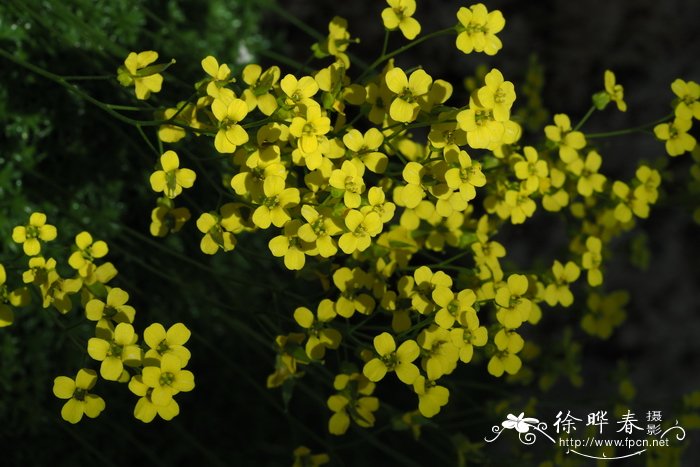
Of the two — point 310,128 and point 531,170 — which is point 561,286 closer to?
point 531,170

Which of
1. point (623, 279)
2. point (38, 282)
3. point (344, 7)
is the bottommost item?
point (38, 282)

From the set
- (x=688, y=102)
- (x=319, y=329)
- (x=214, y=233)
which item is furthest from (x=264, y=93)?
(x=688, y=102)

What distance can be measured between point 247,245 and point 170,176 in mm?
427

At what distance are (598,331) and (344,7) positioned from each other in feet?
2.93

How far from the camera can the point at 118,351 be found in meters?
0.77

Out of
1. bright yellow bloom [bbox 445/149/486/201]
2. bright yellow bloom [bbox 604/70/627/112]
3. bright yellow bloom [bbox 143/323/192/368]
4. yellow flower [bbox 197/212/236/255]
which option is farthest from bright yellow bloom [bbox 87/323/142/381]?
bright yellow bloom [bbox 604/70/627/112]

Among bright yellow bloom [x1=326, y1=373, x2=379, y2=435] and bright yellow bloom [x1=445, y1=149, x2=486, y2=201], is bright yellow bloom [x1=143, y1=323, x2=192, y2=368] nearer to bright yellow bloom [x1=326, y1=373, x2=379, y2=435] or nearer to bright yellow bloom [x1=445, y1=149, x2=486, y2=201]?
bright yellow bloom [x1=326, y1=373, x2=379, y2=435]

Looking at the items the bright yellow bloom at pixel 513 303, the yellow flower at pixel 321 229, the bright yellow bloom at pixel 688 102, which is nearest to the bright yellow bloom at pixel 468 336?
the bright yellow bloom at pixel 513 303

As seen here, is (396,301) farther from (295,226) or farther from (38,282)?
(38,282)

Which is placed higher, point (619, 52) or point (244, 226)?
point (619, 52)

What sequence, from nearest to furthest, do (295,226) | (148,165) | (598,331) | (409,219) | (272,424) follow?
(295,226) < (409,219) < (598,331) < (148,165) < (272,424)

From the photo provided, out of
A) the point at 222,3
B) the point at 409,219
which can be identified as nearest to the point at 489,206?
the point at 409,219

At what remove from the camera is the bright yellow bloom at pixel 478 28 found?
2.85 ft

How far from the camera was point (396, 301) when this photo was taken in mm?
882
